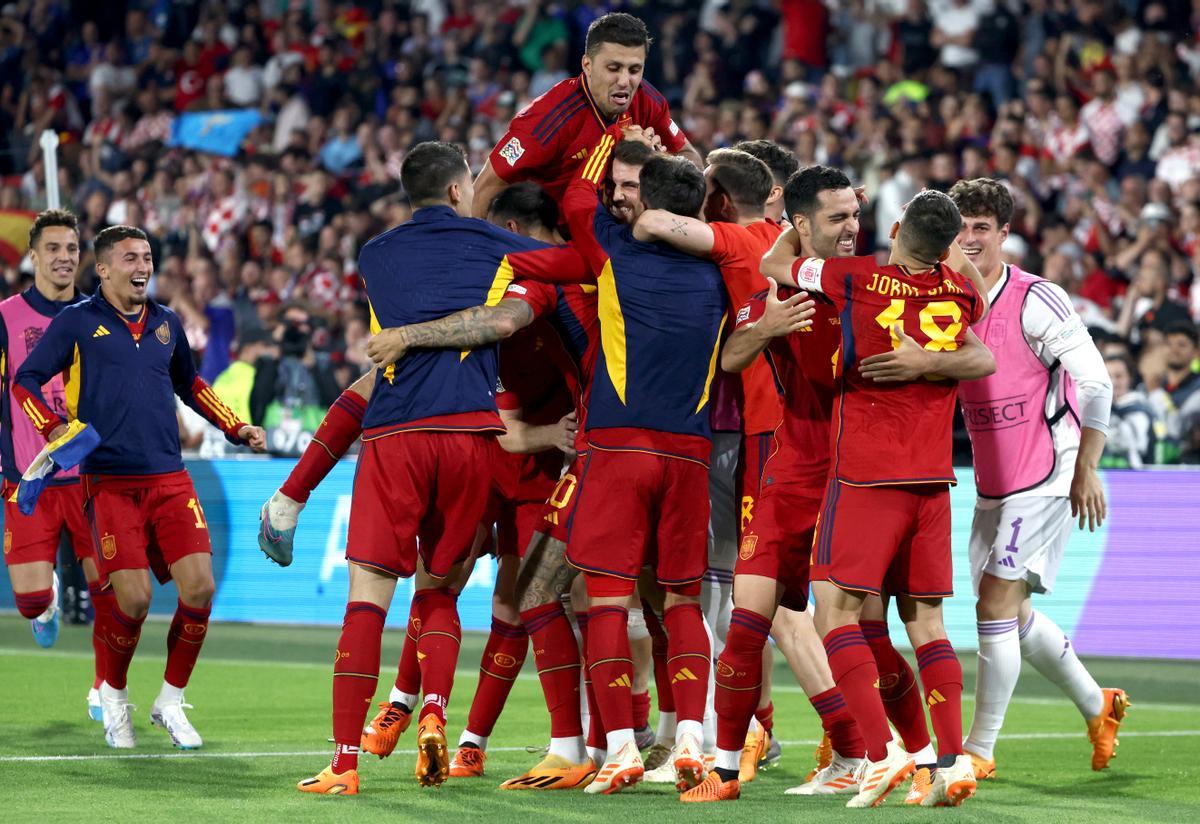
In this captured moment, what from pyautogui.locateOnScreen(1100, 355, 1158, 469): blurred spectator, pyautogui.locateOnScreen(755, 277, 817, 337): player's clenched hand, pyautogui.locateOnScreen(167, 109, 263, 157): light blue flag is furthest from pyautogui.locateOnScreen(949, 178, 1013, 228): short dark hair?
pyautogui.locateOnScreen(167, 109, 263, 157): light blue flag

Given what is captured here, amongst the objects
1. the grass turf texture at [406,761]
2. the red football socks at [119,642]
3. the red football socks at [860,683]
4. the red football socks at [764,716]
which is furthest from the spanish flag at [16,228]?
the red football socks at [860,683]

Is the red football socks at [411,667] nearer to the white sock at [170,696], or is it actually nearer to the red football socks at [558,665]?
the red football socks at [558,665]

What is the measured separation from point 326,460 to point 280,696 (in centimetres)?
325

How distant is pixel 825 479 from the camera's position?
6.77 m

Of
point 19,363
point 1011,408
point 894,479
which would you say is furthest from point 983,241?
point 19,363

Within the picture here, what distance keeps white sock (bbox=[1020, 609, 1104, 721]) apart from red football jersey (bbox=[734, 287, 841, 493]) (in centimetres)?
150

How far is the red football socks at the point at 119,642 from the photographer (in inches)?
328

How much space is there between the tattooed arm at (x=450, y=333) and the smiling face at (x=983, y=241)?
2003 mm

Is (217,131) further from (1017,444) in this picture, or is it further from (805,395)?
(805,395)

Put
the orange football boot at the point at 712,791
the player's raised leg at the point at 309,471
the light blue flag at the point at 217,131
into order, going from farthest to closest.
Answer: the light blue flag at the point at 217,131
the player's raised leg at the point at 309,471
the orange football boot at the point at 712,791

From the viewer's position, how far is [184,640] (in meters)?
8.34

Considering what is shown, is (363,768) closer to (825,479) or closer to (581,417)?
(581,417)

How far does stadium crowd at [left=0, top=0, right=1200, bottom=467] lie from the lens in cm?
1515

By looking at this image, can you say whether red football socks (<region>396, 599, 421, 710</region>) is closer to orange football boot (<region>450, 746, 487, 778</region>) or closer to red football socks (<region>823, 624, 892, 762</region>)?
orange football boot (<region>450, 746, 487, 778</region>)
